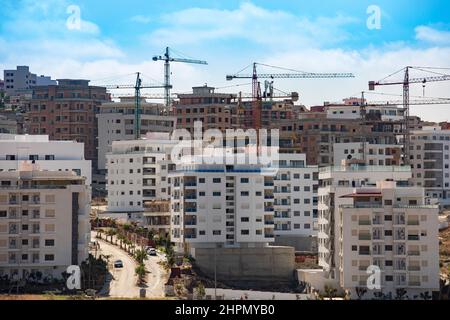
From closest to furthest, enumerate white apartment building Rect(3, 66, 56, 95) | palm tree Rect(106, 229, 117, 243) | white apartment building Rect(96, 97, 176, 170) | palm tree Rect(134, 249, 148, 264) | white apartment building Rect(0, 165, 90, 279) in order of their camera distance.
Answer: white apartment building Rect(0, 165, 90, 279), palm tree Rect(134, 249, 148, 264), palm tree Rect(106, 229, 117, 243), white apartment building Rect(96, 97, 176, 170), white apartment building Rect(3, 66, 56, 95)

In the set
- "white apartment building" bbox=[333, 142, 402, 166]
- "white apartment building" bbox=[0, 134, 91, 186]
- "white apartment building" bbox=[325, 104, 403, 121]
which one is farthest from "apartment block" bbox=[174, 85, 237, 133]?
"white apartment building" bbox=[0, 134, 91, 186]

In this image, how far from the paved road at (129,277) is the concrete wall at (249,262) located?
1.63m

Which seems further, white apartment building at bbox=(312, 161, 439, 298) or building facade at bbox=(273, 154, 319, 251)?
building facade at bbox=(273, 154, 319, 251)

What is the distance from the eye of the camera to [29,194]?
33562mm

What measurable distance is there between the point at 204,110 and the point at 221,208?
20.8 meters

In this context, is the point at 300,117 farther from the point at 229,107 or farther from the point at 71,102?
the point at 71,102

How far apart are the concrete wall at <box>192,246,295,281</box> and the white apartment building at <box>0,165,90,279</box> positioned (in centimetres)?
527

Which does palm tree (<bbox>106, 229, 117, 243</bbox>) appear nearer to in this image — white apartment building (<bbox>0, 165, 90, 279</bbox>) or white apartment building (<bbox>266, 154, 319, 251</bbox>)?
white apartment building (<bbox>266, 154, 319, 251</bbox>)

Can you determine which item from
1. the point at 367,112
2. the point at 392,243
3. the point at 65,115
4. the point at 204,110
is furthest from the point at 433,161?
the point at 392,243

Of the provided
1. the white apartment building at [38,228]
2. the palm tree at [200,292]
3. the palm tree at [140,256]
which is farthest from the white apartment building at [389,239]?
the white apartment building at [38,228]

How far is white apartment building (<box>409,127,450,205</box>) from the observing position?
57.4 metres

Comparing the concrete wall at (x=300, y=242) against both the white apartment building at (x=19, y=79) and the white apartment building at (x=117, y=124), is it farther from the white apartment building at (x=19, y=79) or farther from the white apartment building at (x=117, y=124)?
the white apartment building at (x=19, y=79)

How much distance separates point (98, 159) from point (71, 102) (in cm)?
434
